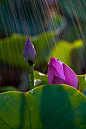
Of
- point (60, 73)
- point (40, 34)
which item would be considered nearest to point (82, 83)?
point (60, 73)

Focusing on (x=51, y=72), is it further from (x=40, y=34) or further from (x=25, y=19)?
(x=25, y=19)

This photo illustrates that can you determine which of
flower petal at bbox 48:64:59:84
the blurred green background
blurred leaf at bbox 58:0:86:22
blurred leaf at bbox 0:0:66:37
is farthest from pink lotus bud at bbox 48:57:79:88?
blurred leaf at bbox 58:0:86:22

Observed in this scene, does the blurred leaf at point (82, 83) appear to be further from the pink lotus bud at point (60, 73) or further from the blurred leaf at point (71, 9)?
the blurred leaf at point (71, 9)

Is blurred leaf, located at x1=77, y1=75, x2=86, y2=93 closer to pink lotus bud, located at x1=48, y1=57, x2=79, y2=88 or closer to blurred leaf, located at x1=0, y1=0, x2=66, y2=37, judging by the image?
pink lotus bud, located at x1=48, y1=57, x2=79, y2=88

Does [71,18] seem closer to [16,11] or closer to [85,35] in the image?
[85,35]

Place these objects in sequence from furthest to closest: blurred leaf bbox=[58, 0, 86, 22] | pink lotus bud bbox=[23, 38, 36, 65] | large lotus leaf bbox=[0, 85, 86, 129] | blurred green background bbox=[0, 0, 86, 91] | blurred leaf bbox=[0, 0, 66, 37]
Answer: blurred leaf bbox=[58, 0, 86, 22], blurred leaf bbox=[0, 0, 66, 37], blurred green background bbox=[0, 0, 86, 91], pink lotus bud bbox=[23, 38, 36, 65], large lotus leaf bbox=[0, 85, 86, 129]
